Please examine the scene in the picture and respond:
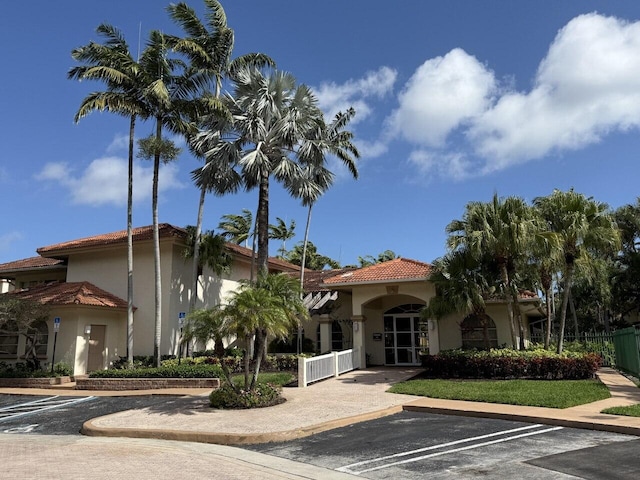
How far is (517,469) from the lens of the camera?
728cm

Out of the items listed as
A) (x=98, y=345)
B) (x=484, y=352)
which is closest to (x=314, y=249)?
(x=98, y=345)

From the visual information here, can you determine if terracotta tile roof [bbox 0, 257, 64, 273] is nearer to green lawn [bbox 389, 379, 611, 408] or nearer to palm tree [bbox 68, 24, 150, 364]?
palm tree [bbox 68, 24, 150, 364]

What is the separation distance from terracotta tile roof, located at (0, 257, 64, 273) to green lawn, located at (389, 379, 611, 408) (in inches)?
862

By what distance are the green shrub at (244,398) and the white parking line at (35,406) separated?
5.39m

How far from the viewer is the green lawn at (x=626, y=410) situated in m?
10.4

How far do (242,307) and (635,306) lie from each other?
1458 inches

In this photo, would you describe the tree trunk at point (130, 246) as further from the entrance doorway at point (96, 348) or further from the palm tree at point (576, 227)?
the palm tree at point (576, 227)

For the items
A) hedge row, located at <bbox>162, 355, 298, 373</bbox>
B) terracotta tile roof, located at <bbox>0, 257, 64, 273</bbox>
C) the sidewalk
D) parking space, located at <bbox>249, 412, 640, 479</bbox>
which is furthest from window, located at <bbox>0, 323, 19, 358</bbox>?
parking space, located at <bbox>249, 412, 640, 479</bbox>

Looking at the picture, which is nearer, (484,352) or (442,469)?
(442,469)

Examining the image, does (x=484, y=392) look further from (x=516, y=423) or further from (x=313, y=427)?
(x=313, y=427)

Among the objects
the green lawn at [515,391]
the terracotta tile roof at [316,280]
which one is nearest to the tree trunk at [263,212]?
the terracotta tile roof at [316,280]

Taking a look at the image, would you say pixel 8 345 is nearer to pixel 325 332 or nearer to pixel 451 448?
pixel 325 332

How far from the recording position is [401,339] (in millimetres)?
24906

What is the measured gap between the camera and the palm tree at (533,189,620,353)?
18.1 m
